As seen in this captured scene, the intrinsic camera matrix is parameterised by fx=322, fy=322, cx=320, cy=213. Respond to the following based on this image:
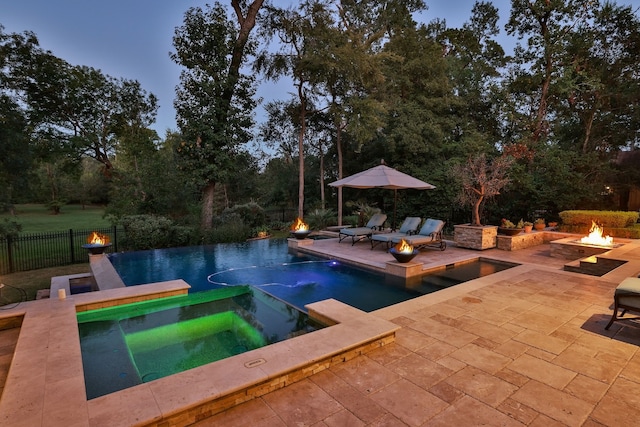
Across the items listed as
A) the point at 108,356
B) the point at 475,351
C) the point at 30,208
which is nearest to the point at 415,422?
the point at 475,351

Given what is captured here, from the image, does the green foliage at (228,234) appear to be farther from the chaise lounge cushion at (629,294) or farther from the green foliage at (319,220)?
the chaise lounge cushion at (629,294)

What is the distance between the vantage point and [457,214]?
14.8 meters

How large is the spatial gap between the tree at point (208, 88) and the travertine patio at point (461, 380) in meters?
10.0

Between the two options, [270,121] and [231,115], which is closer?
[231,115]

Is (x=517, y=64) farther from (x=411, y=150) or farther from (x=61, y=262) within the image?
(x=61, y=262)

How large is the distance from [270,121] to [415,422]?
17921 mm

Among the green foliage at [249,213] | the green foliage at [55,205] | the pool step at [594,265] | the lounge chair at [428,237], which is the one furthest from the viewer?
the green foliage at [55,205]

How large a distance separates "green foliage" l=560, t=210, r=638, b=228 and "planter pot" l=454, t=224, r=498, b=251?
319cm

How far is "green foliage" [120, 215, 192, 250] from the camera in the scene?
10.5 m

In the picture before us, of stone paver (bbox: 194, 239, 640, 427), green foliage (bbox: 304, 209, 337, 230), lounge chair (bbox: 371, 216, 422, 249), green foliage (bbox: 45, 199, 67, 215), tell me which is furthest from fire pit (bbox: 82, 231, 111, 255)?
green foliage (bbox: 45, 199, 67, 215)

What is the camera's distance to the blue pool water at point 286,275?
6.03m

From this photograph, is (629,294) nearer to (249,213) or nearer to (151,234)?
(151,234)

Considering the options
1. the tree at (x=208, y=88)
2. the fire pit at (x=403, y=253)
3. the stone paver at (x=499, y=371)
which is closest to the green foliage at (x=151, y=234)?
the tree at (x=208, y=88)

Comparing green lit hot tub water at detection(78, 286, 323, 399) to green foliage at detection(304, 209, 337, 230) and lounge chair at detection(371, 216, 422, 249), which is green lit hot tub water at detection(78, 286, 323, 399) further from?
green foliage at detection(304, 209, 337, 230)
